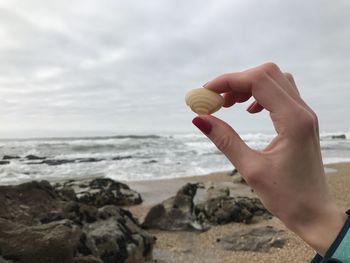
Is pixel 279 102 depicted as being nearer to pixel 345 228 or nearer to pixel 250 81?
pixel 250 81

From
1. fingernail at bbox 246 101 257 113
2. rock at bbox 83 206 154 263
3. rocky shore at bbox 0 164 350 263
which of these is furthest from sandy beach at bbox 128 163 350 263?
fingernail at bbox 246 101 257 113

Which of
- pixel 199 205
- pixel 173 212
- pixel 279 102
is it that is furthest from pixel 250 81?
pixel 199 205

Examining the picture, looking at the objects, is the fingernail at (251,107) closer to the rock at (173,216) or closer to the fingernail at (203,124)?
the fingernail at (203,124)

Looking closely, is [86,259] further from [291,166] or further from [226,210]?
[226,210]

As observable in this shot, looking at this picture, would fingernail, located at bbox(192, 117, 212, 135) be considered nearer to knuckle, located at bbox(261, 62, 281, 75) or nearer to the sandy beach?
knuckle, located at bbox(261, 62, 281, 75)

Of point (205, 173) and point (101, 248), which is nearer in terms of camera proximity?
point (101, 248)

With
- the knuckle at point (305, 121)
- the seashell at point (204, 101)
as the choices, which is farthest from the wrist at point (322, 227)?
the seashell at point (204, 101)
